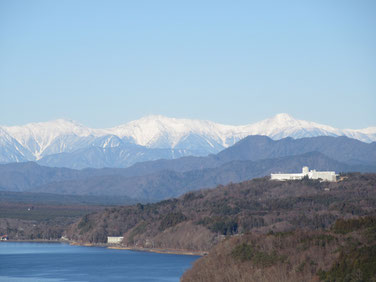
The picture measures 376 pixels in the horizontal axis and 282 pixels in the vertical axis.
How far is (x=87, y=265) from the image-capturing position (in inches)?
5059

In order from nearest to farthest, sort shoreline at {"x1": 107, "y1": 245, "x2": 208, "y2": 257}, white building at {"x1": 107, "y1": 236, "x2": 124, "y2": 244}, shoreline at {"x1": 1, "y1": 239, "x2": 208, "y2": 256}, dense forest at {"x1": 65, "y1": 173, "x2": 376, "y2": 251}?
shoreline at {"x1": 107, "y1": 245, "x2": 208, "y2": 257}
shoreline at {"x1": 1, "y1": 239, "x2": 208, "y2": 256}
dense forest at {"x1": 65, "y1": 173, "x2": 376, "y2": 251}
white building at {"x1": 107, "y1": 236, "x2": 124, "y2": 244}

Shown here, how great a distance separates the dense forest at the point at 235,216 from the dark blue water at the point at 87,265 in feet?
26.4

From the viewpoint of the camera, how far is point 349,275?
69.9m

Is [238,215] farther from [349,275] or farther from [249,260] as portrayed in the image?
[349,275]

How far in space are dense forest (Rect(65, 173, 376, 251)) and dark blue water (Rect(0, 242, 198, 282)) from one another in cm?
806

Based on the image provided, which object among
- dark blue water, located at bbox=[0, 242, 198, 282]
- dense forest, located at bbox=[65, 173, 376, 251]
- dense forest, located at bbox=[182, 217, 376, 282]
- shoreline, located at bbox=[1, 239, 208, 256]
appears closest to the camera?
dense forest, located at bbox=[182, 217, 376, 282]

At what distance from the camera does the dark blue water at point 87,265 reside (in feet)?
371

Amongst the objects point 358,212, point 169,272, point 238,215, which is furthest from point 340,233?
point 238,215

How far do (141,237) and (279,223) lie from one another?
32.3m

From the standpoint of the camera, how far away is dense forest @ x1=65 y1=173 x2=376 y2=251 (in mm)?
148250

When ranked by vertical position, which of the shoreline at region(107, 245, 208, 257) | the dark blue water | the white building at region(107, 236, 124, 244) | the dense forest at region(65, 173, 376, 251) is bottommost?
the dark blue water

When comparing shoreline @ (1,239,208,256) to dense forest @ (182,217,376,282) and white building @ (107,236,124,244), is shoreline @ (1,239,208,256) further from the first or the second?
dense forest @ (182,217,376,282)

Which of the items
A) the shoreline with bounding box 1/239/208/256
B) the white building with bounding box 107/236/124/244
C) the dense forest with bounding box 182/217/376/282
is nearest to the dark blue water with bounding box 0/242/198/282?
the shoreline with bounding box 1/239/208/256

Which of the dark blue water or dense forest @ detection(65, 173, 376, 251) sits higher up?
dense forest @ detection(65, 173, 376, 251)
